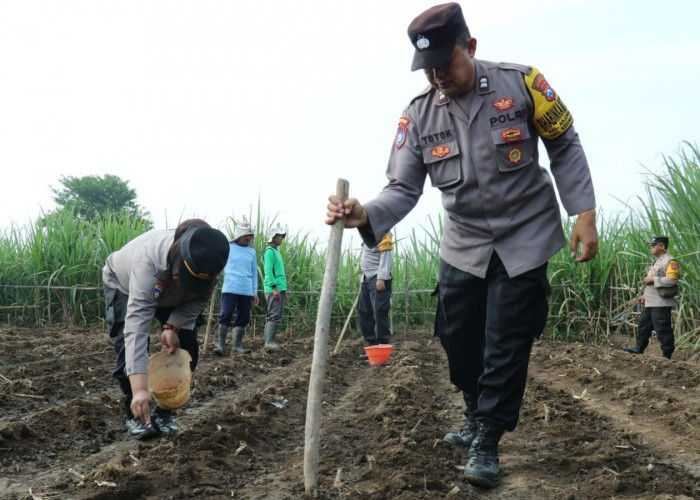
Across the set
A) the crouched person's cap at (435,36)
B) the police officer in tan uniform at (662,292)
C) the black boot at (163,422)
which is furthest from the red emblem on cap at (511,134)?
the police officer in tan uniform at (662,292)

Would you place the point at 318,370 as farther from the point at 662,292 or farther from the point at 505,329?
the point at 662,292

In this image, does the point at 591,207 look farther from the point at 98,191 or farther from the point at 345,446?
the point at 98,191

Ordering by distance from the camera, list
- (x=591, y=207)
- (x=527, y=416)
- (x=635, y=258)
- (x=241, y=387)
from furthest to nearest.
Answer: (x=635, y=258)
(x=241, y=387)
(x=527, y=416)
(x=591, y=207)

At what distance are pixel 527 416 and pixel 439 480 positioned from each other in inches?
57.9

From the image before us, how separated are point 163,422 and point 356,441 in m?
0.98

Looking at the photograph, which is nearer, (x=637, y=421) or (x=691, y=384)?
(x=637, y=421)

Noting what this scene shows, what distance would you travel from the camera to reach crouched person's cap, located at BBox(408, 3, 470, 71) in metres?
2.30

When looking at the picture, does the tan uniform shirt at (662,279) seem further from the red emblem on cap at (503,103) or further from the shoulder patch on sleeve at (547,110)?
the red emblem on cap at (503,103)

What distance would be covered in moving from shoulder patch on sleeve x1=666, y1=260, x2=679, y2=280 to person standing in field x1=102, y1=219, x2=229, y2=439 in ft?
16.4

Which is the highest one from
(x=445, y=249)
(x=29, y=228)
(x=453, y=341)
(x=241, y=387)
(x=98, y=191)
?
(x=98, y=191)

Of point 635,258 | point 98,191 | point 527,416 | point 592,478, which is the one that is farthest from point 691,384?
point 98,191

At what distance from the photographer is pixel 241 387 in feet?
17.9

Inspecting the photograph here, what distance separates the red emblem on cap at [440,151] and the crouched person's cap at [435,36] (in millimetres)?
297

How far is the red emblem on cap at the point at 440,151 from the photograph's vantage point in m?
2.49
